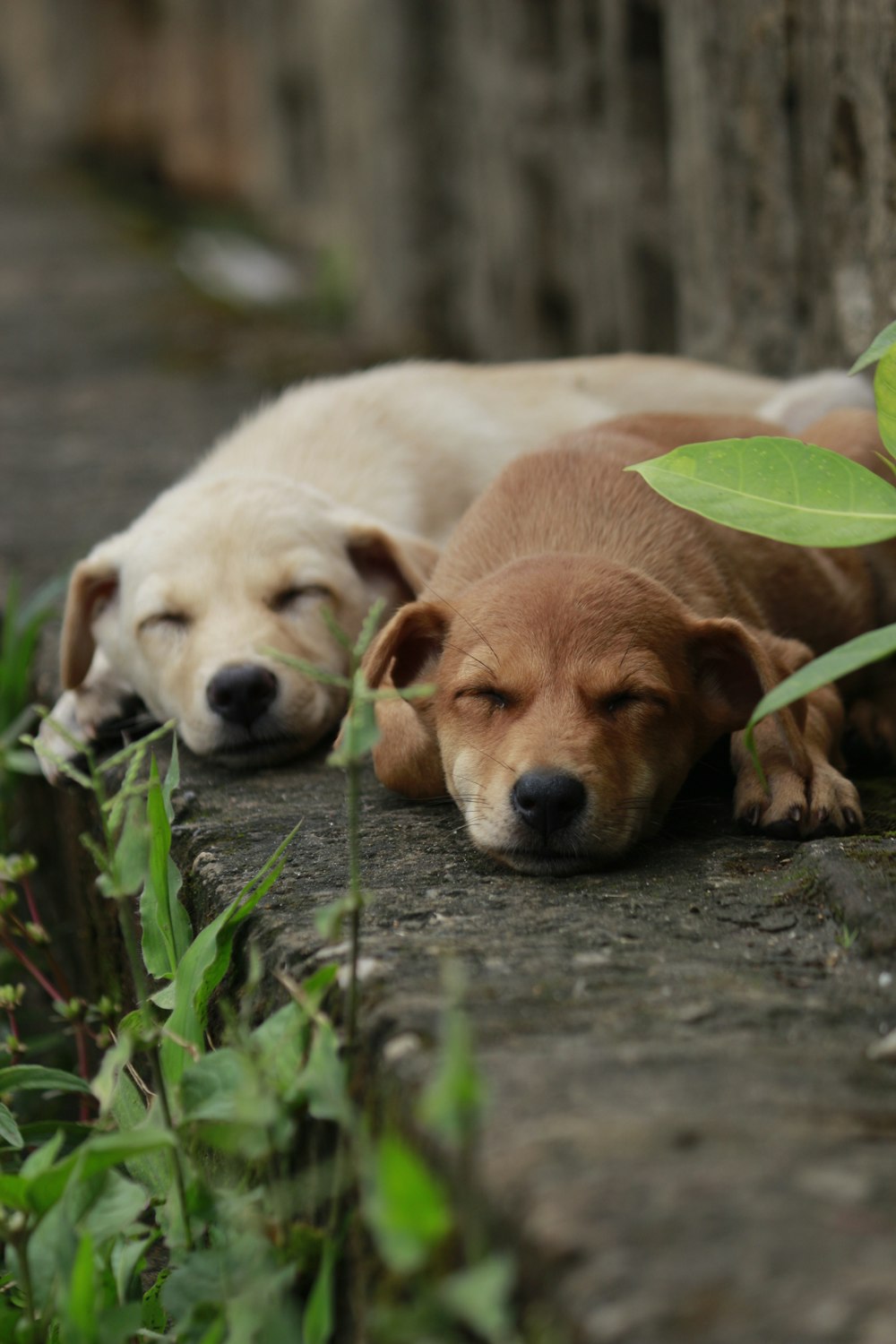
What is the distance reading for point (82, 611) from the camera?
153 inches

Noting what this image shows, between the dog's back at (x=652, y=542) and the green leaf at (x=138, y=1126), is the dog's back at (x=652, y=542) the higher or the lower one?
the higher one

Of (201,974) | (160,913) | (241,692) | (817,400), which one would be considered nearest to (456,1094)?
(201,974)

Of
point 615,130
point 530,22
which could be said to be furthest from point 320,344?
point 615,130

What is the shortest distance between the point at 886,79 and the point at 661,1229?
120 inches

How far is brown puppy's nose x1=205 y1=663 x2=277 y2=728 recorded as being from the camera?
3.45 meters

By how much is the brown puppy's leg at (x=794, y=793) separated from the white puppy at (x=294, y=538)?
3.81ft

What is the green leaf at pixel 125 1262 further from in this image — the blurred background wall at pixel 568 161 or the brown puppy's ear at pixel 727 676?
the blurred background wall at pixel 568 161

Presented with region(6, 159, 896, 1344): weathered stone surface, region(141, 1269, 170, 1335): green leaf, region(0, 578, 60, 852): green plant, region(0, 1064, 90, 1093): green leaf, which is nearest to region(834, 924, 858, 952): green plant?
region(6, 159, 896, 1344): weathered stone surface

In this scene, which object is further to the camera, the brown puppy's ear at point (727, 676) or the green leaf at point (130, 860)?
the brown puppy's ear at point (727, 676)

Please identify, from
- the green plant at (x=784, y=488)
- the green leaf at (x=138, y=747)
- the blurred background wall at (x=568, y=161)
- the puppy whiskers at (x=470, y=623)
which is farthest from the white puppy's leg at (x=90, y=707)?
the blurred background wall at (x=568, y=161)

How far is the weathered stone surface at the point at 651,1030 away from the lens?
134cm

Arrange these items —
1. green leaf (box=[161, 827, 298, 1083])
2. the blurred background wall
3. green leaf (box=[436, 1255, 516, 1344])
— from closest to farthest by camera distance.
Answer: green leaf (box=[436, 1255, 516, 1344]) < green leaf (box=[161, 827, 298, 1083]) < the blurred background wall

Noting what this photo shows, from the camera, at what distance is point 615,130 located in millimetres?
6500

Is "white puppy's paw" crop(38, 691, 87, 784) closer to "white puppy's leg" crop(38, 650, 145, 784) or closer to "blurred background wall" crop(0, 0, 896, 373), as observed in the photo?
"white puppy's leg" crop(38, 650, 145, 784)
